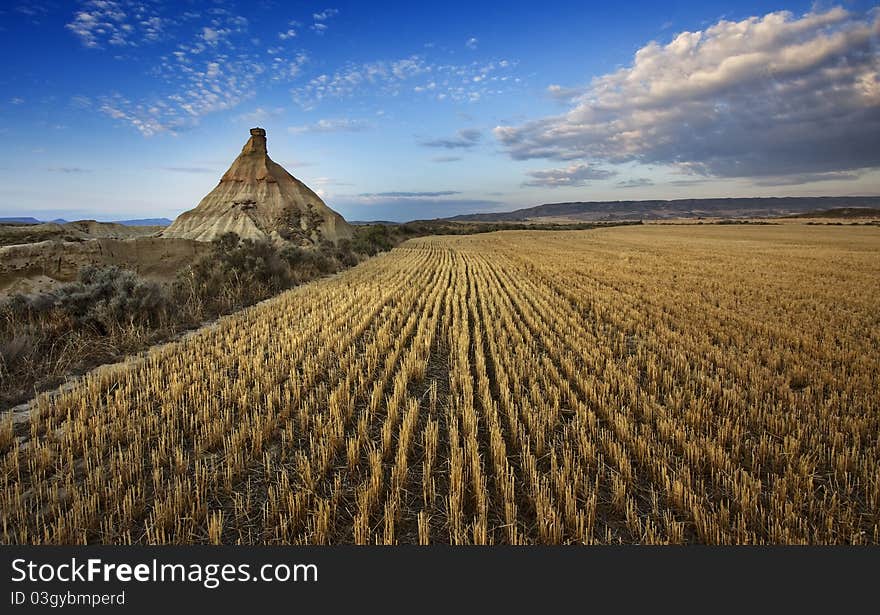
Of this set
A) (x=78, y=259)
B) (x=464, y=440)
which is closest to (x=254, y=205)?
(x=78, y=259)

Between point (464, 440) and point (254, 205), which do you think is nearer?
point (464, 440)

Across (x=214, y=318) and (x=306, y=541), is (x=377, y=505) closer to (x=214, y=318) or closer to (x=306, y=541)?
(x=306, y=541)

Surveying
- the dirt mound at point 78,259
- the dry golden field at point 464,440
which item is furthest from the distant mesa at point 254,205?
the dry golden field at point 464,440

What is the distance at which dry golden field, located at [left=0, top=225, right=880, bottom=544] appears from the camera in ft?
10.6

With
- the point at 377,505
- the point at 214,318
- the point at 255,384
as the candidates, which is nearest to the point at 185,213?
the point at 214,318

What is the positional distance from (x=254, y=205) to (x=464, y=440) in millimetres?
58183

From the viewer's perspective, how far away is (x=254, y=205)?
5588 centimetres

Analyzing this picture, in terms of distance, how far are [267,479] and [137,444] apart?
1.58 meters

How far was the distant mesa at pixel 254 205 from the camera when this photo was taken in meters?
50.7

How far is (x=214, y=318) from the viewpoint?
435 inches

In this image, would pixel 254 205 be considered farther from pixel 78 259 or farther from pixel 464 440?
pixel 464 440

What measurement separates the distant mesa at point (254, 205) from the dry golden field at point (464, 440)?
40.5 meters

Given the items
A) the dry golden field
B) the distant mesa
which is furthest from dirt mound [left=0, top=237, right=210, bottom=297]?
the distant mesa

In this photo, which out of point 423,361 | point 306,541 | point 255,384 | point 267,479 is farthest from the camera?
point 423,361
